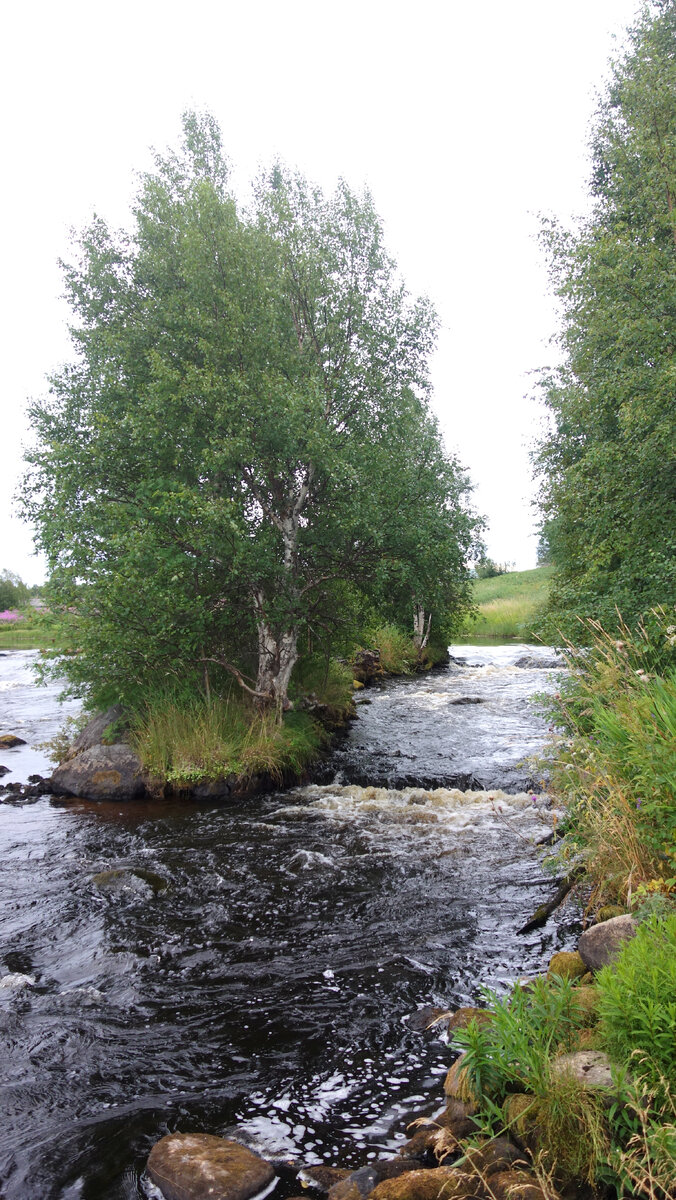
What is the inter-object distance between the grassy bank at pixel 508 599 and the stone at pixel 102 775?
34838mm

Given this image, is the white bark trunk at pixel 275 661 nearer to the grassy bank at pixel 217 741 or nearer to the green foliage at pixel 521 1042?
the grassy bank at pixel 217 741

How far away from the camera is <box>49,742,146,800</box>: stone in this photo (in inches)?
516

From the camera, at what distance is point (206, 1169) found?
3760 millimetres

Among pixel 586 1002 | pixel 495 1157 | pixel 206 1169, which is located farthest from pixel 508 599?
pixel 206 1169

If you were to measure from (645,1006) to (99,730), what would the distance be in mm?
13199

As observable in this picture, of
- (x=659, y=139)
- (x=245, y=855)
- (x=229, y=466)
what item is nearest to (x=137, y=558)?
(x=229, y=466)

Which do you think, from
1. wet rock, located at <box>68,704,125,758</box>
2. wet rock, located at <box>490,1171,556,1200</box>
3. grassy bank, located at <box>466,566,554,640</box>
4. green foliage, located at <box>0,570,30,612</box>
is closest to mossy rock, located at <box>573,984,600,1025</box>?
wet rock, located at <box>490,1171,556,1200</box>

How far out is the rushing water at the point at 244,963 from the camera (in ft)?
14.3

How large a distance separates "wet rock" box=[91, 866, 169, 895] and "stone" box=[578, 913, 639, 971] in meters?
5.50

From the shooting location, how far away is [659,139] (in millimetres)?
10852

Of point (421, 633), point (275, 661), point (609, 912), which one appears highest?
point (275, 661)

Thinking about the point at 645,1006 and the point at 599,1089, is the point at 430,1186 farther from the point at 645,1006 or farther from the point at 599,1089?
the point at 645,1006

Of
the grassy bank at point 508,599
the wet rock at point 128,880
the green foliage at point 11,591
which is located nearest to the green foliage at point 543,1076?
the wet rock at point 128,880

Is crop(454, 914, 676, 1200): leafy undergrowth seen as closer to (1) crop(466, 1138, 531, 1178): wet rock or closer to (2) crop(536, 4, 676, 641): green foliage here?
(1) crop(466, 1138, 531, 1178): wet rock
